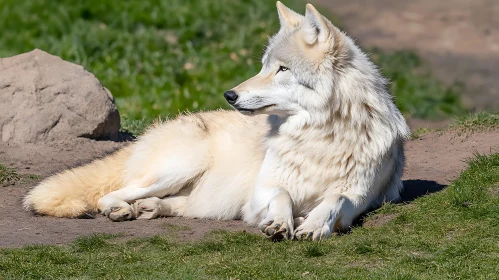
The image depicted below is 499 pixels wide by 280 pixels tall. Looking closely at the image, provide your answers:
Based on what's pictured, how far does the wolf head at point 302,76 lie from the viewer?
6020mm

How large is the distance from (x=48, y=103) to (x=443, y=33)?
11.6m

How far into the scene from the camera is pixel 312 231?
223 inches

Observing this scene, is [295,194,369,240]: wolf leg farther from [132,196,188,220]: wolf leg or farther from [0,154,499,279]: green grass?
[132,196,188,220]: wolf leg

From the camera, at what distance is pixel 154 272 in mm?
4973

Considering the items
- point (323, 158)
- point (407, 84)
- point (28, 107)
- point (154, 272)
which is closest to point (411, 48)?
point (407, 84)

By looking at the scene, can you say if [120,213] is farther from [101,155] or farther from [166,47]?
[166,47]

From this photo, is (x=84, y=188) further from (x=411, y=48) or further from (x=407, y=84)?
(x=411, y=48)

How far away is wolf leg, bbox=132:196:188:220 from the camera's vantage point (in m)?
6.80

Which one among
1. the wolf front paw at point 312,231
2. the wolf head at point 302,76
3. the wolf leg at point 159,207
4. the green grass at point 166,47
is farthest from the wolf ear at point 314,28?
the green grass at point 166,47

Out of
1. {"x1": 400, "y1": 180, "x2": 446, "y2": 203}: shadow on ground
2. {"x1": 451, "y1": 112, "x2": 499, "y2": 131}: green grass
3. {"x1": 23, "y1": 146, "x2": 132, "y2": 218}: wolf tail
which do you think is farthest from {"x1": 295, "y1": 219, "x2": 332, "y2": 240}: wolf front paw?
{"x1": 451, "y1": 112, "x2": 499, "y2": 131}: green grass

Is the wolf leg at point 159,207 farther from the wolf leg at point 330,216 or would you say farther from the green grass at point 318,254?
the wolf leg at point 330,216

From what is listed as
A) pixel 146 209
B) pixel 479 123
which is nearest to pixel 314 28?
pixel 146 209

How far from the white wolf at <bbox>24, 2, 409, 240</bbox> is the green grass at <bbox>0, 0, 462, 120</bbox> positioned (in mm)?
5652

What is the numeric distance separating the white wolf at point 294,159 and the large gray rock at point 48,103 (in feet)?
6.62
